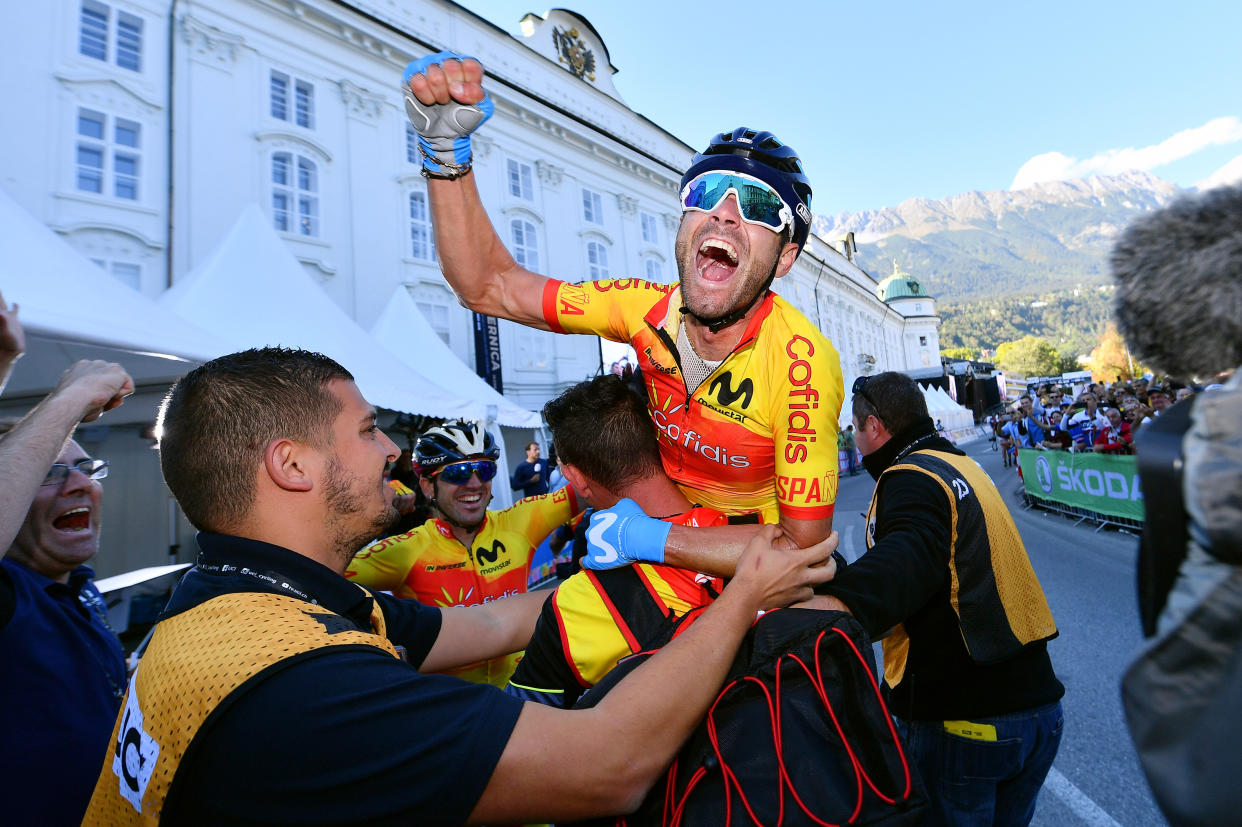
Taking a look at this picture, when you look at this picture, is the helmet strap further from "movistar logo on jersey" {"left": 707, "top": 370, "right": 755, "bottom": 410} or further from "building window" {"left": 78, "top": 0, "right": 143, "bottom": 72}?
"building window" {"left": 78, "top": 0, "right": 143, "bottom": 72}

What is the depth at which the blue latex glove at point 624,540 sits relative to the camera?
1.88 metres

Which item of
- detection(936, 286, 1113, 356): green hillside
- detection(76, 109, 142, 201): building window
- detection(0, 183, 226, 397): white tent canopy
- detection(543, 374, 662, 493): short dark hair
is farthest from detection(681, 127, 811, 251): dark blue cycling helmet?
detection(936, 286, 1113, 356): green hillside

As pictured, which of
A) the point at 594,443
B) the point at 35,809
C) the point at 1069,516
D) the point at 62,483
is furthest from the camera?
the point at 1069,516

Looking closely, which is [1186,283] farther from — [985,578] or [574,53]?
[574,53]

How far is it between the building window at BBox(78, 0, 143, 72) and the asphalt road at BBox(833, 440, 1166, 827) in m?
18.3

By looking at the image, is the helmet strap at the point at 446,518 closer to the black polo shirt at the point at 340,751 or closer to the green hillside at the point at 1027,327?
the black polo shirt at the point at 340,751

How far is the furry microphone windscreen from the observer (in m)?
0.92

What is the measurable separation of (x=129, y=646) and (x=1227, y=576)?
8249 mm

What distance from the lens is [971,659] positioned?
8.13 ft

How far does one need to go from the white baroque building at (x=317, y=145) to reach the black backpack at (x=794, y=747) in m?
6.12

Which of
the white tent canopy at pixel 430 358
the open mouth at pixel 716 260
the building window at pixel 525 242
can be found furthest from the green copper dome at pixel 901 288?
the open mouth at pixel 716 260

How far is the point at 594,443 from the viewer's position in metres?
2.21

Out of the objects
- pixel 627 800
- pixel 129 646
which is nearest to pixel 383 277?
pixel 129 646

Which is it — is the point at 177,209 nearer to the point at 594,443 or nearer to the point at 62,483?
the point at 62,483
